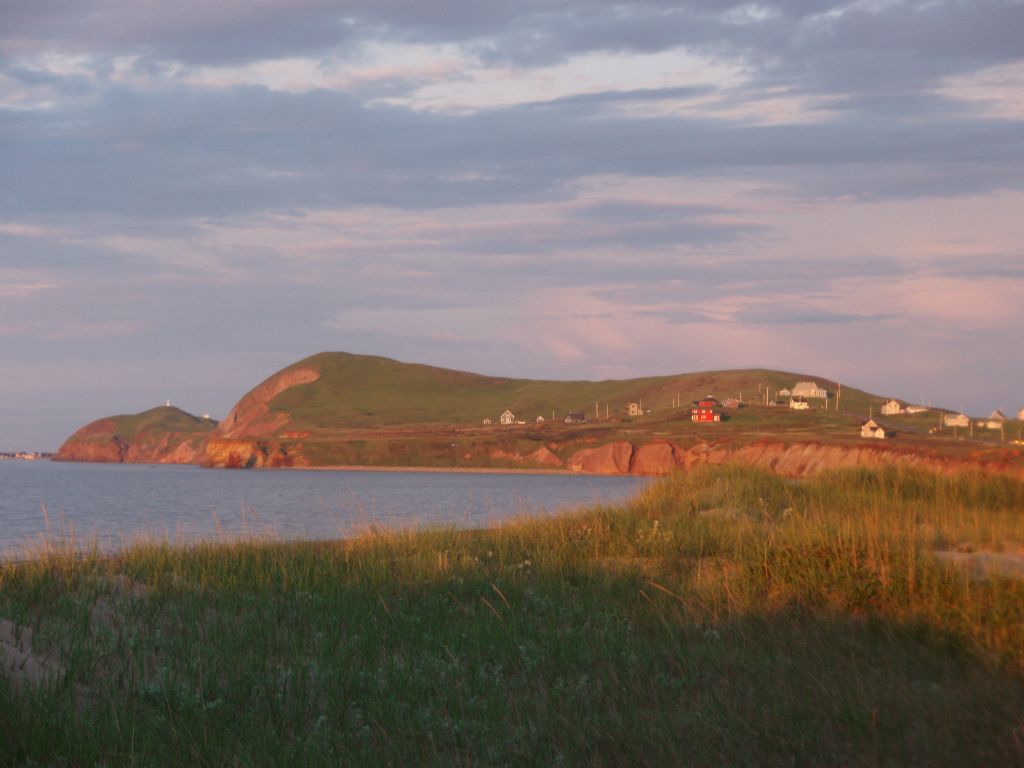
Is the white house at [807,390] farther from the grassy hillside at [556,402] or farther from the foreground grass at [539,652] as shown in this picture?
the foreground grass at [539,652]

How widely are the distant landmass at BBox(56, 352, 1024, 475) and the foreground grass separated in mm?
11391

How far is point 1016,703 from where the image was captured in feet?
18.5

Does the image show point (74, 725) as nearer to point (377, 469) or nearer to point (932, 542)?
point (932, 542)

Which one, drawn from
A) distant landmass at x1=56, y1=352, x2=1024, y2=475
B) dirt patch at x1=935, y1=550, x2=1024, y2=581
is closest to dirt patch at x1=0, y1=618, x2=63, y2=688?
dirt patch at x1=935, y1=550, x2=1024, y2=581

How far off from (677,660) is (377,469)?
373ft

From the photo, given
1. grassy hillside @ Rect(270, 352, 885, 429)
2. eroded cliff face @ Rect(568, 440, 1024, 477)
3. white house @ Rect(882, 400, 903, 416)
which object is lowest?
eroded cliff face @ Rect(568, 440, 1024, 477)

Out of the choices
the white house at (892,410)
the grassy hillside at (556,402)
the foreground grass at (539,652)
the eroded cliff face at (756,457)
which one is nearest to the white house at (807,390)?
the grassy hillside at (556,402)

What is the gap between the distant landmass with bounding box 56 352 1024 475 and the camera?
6319cm

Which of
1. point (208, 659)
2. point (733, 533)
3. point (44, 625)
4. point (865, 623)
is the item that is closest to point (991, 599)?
point (865, 623)

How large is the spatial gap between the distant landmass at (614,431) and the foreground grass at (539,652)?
11.4 meters

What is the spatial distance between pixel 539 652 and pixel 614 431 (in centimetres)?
10501

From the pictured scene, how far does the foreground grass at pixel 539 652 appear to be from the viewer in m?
Answer: 5.69

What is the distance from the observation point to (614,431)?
370 feet

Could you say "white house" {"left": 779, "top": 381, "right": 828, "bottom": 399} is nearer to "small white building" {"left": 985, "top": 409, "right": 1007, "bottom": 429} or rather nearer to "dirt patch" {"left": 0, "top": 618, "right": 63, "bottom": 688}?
"small white building" {"left": 985, "top": 409, "right": 1007, "bottom": 429}
